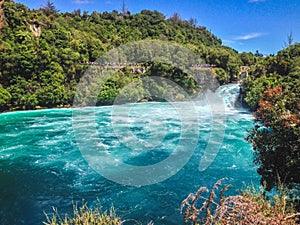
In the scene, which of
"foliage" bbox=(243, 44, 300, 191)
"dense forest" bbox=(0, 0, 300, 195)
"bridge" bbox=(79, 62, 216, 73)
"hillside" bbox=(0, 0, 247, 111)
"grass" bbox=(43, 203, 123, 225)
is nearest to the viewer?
"grass" bbox=(43, 203, 123, 225)

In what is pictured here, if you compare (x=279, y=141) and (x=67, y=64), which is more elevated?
(x=67, y=64)

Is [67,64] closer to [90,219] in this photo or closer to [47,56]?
[47,56]

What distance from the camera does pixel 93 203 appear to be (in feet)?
28.1

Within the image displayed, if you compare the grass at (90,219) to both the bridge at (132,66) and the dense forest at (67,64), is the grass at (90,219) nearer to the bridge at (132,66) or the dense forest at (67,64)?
the dense forest at (67,64)

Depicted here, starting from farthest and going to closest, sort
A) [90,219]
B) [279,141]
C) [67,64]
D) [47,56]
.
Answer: [67,64]
[47,56]
[279,141]
[90,219]

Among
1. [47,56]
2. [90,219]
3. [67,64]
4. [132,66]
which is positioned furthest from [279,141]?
[132,66]

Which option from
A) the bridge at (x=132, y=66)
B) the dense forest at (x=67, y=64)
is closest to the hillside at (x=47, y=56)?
the dense forest at (x=67, y=64)

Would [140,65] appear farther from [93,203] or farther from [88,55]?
[93,203]

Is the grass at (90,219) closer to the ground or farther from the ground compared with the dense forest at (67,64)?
closer to the ground

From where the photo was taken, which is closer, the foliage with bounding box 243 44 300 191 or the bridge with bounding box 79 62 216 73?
the foliage with bounding box 243 44 300 191

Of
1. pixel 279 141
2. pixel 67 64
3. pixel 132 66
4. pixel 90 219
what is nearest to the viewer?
pixel 90 219

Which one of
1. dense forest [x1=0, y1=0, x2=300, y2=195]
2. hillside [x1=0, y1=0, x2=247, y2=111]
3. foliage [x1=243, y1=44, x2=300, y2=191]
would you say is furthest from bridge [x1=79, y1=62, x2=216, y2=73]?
foliage [x1=243, y1=44, x2=300, y2=191]

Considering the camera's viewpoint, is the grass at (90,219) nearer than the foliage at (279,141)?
Yes

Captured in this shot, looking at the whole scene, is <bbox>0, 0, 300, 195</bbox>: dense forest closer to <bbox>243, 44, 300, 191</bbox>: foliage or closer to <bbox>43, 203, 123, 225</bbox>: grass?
<bbox>243, 44, 300, 191</bbox>: foliage
